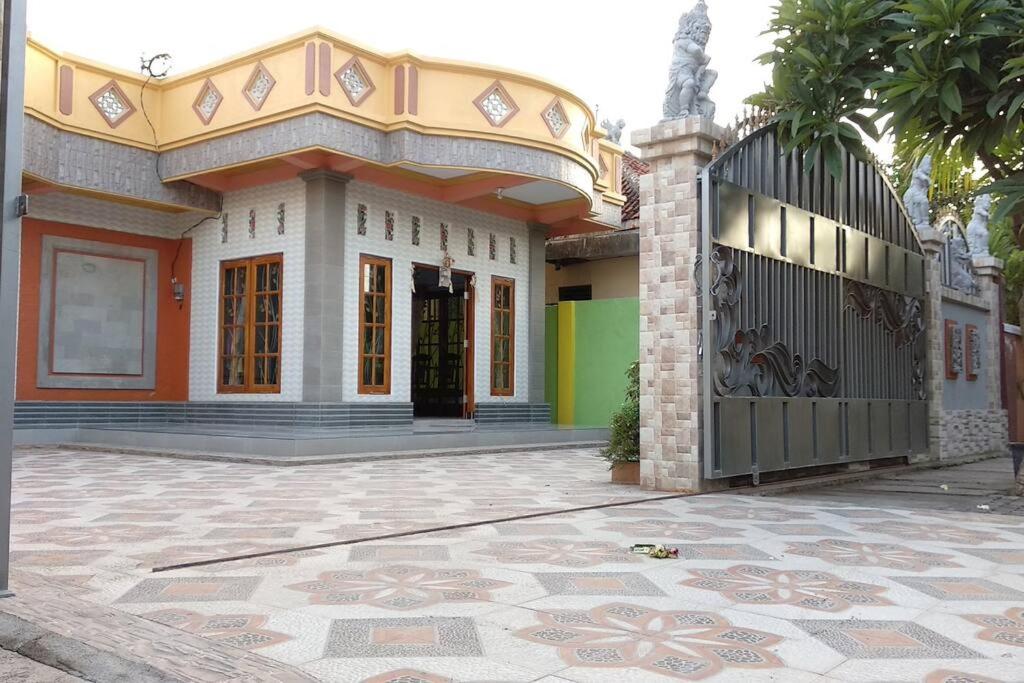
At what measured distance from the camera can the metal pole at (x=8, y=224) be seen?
3.34 meters

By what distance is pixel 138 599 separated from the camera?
336 centimetres

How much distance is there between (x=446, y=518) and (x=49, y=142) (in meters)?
8.07

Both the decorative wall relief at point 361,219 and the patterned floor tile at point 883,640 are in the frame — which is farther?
the decorative wall relief at point 361,219

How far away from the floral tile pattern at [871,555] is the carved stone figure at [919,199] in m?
7.51

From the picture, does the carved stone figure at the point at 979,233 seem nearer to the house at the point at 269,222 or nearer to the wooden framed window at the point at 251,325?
the house at the point at 269,222

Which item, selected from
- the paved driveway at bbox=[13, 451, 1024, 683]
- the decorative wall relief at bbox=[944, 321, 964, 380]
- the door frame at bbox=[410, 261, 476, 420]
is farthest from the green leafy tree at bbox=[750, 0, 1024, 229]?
the door frame at bbox=[410, 261, 476, 420]

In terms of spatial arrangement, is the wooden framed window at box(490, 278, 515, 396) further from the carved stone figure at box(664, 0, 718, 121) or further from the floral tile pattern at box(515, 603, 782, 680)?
the floral tile pattern at box(515, 603, 782, 680)

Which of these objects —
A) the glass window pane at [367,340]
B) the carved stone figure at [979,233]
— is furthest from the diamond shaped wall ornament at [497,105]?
the carved stone figure at [979,233]

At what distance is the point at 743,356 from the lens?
7.26 m

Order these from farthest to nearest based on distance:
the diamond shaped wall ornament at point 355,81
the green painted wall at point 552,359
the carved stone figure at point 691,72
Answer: the green painted wall at point 552,359 → the diamond shaped wall ornament at point 355,81 → the carved stone figure at point 691,72

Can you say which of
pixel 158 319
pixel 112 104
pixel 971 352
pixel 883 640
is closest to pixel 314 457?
pixel 158 319

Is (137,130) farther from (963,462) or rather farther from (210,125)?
(963,462)

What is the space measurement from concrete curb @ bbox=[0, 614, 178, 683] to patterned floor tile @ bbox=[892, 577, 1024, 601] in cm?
284

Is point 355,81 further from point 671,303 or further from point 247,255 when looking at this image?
point 671,303
